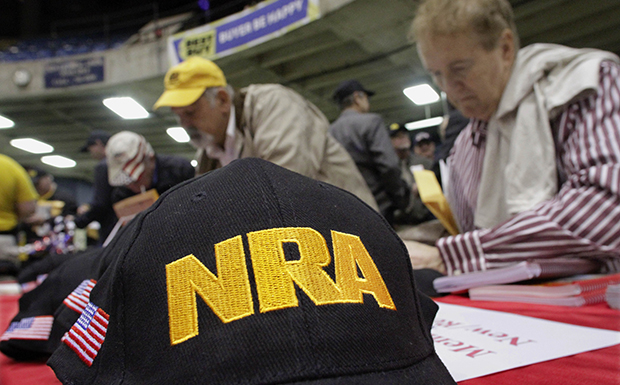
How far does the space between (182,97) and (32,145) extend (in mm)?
9755

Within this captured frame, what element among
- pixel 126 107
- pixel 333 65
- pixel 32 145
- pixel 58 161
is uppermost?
pixel 333 65

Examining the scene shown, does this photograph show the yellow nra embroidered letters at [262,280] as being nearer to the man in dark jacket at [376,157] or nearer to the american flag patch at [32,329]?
the american flag patch at [32,329]

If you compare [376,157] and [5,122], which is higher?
[5,122]

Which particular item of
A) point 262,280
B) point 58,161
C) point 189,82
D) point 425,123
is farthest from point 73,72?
point 262,280

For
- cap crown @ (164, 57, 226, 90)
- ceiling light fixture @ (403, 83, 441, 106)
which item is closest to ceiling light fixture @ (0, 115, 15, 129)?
ceiling light fixture @ (403, 83, 441, 106)

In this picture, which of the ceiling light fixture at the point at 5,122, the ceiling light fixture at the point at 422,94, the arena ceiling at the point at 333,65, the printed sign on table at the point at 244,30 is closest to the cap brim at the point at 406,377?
the arena ceiling at the point at 333,65

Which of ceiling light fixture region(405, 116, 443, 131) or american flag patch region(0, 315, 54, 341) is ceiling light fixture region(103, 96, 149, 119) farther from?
american flag patch region(0, 315, 54, 341)

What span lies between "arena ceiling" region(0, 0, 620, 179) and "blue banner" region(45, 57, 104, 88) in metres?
0.21

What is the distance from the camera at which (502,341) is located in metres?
0.49

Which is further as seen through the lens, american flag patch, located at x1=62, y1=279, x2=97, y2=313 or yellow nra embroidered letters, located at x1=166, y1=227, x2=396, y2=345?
american flag patch, located at x1=62, y1=279, x2=97, y2=313

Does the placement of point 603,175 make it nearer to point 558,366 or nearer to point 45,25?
A: point 558,366

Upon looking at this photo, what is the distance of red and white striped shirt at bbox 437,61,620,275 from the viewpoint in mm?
669

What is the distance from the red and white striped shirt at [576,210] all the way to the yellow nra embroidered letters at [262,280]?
511 millimetres

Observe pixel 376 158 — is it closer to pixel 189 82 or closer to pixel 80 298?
pixel 189 82
